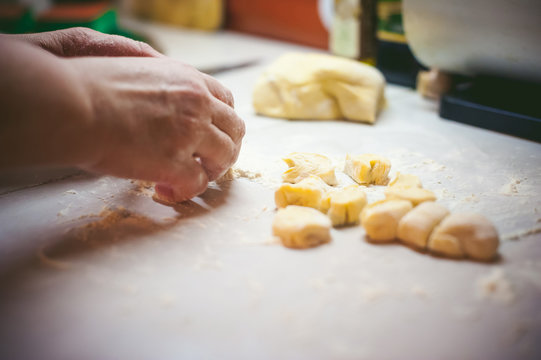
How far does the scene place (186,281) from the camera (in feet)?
2.88

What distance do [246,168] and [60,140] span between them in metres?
0.60

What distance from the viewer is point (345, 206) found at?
3.37ft

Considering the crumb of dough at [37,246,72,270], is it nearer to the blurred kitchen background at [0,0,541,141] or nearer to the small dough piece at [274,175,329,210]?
the small dough piece at [274,175,329,210]

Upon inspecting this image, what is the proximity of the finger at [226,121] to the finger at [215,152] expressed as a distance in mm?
18

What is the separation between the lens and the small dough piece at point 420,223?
3.06 ft

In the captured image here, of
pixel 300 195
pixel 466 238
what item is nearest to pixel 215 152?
pixel 300 195

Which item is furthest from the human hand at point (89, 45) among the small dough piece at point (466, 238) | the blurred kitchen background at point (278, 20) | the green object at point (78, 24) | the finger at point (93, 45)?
the green object at point (78, 24)

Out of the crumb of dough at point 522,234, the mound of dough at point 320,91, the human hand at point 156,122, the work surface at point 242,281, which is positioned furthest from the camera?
the mound of dough at point 320,91

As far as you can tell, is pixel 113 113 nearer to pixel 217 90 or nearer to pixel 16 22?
pixel 217 90

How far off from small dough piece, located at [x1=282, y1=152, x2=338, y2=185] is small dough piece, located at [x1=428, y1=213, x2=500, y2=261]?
0.35 m

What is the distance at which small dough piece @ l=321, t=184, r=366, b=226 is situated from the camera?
3.37ft

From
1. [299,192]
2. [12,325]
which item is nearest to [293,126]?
[299,192]

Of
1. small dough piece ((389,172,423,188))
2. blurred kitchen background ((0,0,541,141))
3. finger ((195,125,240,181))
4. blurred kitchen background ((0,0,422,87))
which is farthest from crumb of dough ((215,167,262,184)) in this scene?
blurred kitchen background ((0,0,422,87))

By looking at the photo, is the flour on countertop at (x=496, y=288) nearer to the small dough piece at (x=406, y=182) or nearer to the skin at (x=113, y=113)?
the small dough piece at (x=406, y=182)
